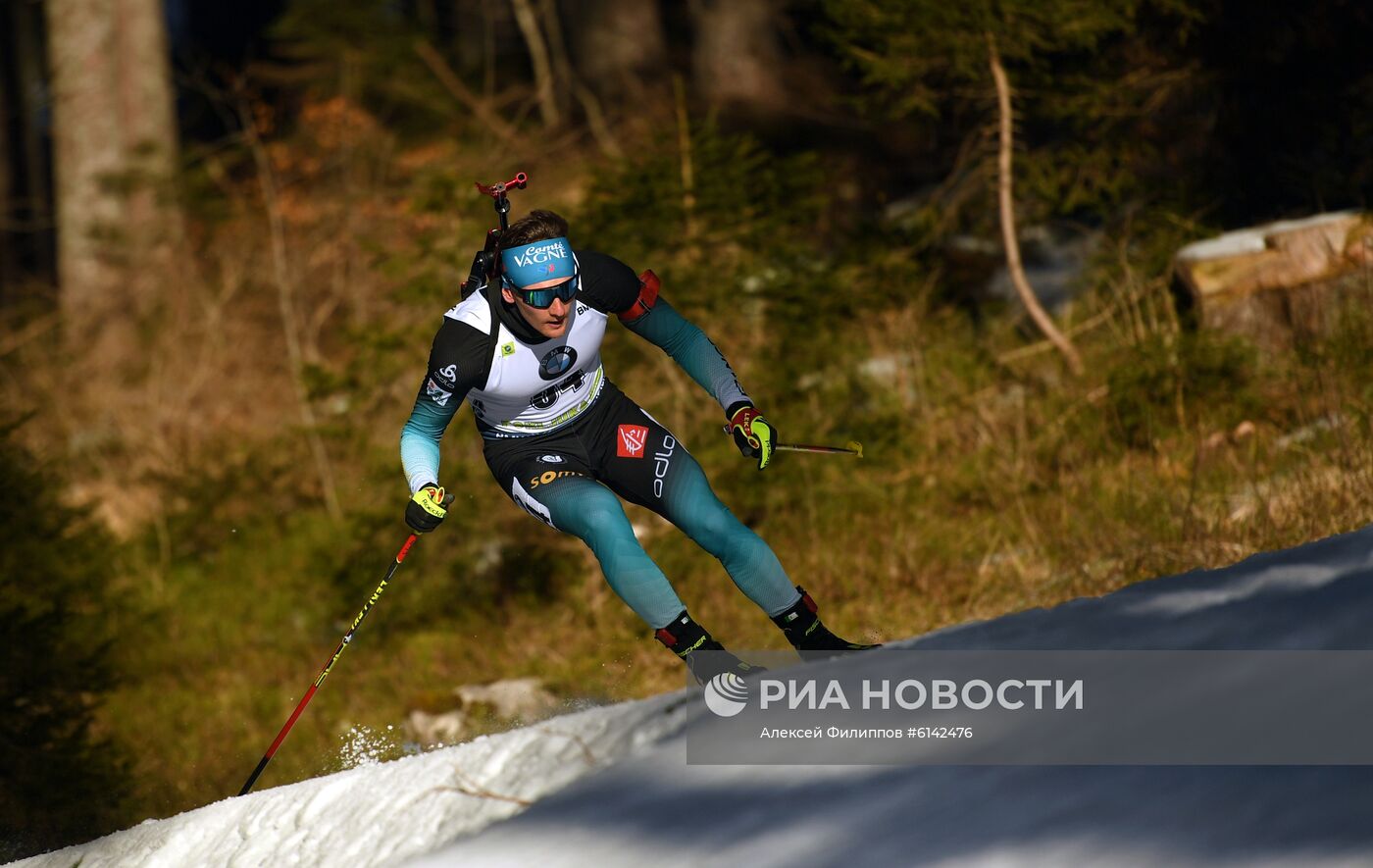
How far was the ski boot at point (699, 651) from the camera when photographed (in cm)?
504

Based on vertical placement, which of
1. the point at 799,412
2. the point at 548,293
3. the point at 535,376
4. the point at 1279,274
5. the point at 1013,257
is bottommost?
the point at 799,412

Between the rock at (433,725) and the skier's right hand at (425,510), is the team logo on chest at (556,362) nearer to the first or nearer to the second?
the skier's right hand at (425,510)

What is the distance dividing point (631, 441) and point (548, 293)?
81 cm

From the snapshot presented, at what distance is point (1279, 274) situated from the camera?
32.0ft

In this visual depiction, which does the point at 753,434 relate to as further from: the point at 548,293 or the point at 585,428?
the point at 548,293

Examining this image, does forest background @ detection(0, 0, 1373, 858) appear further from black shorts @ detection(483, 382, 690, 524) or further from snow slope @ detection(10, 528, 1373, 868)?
snow slope @ detection(10, 528, 1373, 868)

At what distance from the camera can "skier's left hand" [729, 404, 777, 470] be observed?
5.71 meters

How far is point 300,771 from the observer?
977 centimetres

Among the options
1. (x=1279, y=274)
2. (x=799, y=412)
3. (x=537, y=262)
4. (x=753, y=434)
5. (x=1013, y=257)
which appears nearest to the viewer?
(x=537, y=262)

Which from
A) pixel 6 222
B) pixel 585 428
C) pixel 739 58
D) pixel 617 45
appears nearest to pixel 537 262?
pixel 585 428

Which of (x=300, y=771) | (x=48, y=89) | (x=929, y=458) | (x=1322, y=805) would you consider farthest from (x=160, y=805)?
(x=48, y=89)

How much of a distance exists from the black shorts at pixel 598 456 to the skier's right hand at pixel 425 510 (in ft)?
1.26
